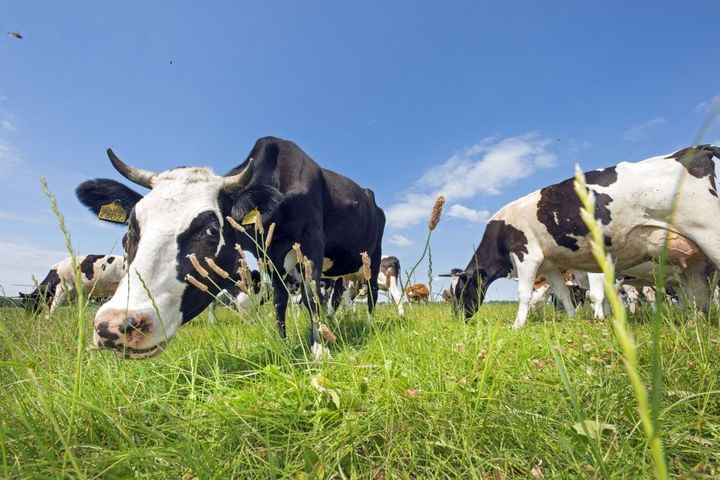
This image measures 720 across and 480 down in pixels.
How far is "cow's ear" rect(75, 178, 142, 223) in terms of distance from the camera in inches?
173

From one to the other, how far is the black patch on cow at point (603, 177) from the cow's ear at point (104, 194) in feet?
19.6

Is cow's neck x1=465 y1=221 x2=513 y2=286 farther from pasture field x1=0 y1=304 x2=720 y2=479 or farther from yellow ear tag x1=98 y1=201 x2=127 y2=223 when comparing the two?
yellow ear tag x1=98 y1=201 x2=127 y2=223

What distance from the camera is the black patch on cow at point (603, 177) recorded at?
19.5 ft

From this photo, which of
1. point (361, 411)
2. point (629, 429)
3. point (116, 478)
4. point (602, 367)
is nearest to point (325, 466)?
point (361, 411)

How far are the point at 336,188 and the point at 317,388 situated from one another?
13.4 ft


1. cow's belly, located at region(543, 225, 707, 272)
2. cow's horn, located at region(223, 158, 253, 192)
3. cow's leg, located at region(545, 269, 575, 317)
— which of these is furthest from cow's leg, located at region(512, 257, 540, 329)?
cow's horn, located at region(223, 158, 253, 192)

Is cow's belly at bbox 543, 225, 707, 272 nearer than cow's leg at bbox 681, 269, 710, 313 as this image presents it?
Yes

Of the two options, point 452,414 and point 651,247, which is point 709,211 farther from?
point 452,414

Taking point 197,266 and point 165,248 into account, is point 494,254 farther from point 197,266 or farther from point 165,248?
point 197,266

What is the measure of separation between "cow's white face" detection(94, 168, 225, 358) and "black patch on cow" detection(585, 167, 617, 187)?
5229mm

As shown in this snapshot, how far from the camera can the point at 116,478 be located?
4.71 ft

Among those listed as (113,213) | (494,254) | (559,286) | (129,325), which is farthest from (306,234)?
(559,286)

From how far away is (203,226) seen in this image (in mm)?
3525

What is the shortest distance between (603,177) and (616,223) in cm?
73
